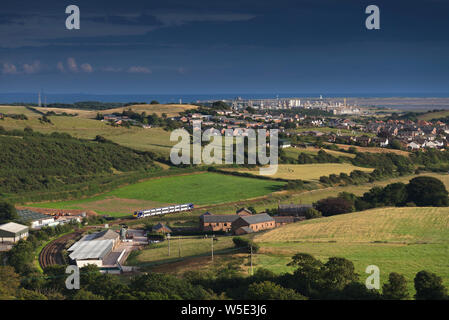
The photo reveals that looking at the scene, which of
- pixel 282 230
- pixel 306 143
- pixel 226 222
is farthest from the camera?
pixel 306 143

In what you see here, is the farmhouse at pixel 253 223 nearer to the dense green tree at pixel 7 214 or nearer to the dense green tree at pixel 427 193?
the dense green tree at pixel 427 193

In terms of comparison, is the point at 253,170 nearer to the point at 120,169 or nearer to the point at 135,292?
the point at 120,169

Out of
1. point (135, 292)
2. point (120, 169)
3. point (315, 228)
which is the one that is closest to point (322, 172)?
point (120, 169)

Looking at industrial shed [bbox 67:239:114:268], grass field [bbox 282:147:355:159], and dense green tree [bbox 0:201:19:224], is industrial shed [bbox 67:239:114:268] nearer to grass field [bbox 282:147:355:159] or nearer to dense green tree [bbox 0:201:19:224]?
dense green tree [bbox 0:201:19:224]

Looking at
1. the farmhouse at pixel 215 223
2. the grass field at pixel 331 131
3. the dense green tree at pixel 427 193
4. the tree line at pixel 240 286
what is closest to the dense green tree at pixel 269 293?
the tree line at pixel 240 286

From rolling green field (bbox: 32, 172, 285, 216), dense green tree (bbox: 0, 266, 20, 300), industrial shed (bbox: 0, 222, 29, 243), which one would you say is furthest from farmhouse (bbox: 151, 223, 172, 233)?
dense green tree (bbox: 0, 266, 20, 300)

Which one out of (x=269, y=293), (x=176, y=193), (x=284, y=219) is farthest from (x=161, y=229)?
(x=269, y=293)
